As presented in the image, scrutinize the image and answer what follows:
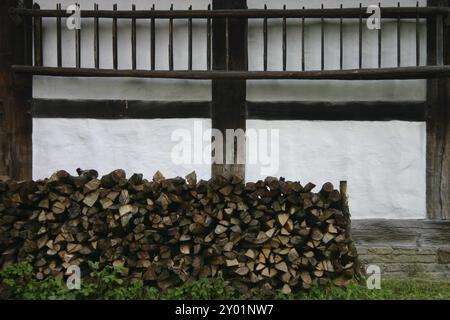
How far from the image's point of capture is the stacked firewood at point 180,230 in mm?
3551

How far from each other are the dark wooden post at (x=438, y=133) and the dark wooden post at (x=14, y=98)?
Answer: 3.94 meters

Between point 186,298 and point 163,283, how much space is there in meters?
0.22

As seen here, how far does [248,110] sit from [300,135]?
1.88ft

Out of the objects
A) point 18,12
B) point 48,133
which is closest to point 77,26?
point 18,12

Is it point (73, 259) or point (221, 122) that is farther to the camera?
point (221, 122)

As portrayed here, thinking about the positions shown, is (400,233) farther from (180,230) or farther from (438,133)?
(180,230)

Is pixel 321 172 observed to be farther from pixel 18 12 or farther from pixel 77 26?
pixel 18 12

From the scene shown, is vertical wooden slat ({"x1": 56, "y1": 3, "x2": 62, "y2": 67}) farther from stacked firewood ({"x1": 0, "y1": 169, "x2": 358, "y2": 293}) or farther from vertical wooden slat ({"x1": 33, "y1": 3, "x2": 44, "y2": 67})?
stacked firewood ({"x1": 0, "y1": 169, "x2": 358, "y2": 293})

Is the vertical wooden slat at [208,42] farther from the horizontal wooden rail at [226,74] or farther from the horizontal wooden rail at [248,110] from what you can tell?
the horizontal wooden rail at [248,110]

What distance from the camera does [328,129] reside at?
175 inches

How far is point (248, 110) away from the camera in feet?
14.6

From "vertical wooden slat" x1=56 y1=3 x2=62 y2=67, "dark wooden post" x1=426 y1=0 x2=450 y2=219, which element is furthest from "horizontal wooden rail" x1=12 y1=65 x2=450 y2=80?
"dark wooden post" x1=426 y1=0 x2=450 y2=219

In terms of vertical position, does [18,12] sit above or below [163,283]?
above
